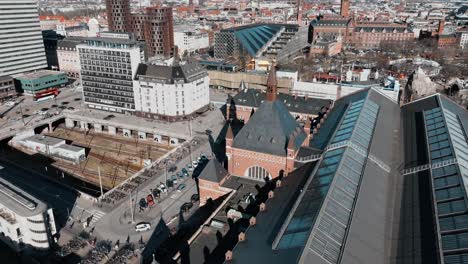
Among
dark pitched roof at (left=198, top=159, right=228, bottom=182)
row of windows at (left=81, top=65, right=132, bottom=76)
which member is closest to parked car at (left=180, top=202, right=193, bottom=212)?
dark pitched roof at (left=198, top=159, right=228, bottom=182)

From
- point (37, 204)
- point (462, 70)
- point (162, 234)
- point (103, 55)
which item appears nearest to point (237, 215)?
point (162, 234)

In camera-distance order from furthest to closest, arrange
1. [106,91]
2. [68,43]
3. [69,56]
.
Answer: [69,56]
[68,43]
[106,91]

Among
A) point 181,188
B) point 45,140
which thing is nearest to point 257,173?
point 181,188

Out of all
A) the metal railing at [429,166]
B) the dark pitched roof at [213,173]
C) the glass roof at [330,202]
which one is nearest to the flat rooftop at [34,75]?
the dark pitched roof at [213,173]

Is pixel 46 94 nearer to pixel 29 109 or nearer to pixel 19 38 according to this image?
pixel 29 109

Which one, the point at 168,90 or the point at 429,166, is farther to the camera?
the point at 168,90

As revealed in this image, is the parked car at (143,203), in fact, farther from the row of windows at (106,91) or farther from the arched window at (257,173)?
the row of windows at (106,91)

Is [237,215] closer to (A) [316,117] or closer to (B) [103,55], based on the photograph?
(A) [316,117]
